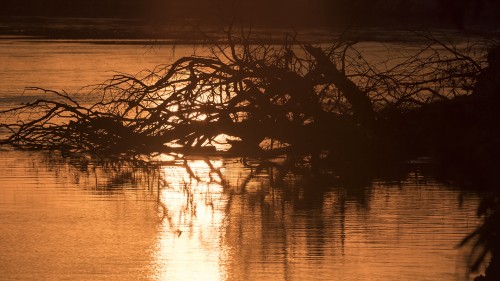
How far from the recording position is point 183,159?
43.4ft

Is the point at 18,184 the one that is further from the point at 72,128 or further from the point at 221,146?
the point at 221,146

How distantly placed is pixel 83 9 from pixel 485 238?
5850 cm

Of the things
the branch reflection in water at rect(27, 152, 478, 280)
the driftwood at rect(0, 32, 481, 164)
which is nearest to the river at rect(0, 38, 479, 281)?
the branch reflection in water at rect(27, 152, 478, 280)

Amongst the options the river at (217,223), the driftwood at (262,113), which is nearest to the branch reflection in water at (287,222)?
the river at (217,223)

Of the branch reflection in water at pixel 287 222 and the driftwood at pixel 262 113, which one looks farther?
the driftwood at pixel 262 113

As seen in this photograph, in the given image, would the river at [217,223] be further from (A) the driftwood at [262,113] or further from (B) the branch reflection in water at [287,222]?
(A) the driftwood at [262,113]

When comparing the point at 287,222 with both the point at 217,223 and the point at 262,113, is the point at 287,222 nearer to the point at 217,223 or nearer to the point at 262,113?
the point at 217,223

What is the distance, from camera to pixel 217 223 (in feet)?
32.1

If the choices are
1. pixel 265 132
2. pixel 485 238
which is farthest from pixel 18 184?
pixel 485 238

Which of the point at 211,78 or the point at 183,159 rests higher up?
the point at 211,78

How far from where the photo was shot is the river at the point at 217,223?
26.7 ft

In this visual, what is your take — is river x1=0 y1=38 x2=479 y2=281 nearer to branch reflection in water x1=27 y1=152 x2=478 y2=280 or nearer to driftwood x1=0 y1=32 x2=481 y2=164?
branch reflection in water x1=27 y1=152 x2=478 y2=280

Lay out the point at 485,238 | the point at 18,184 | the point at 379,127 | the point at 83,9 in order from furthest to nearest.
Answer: the point at 83,9 → the point at 379,127 → the point at 18,184 → the point at 485,238

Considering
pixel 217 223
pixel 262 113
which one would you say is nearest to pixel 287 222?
pixel 217 223
